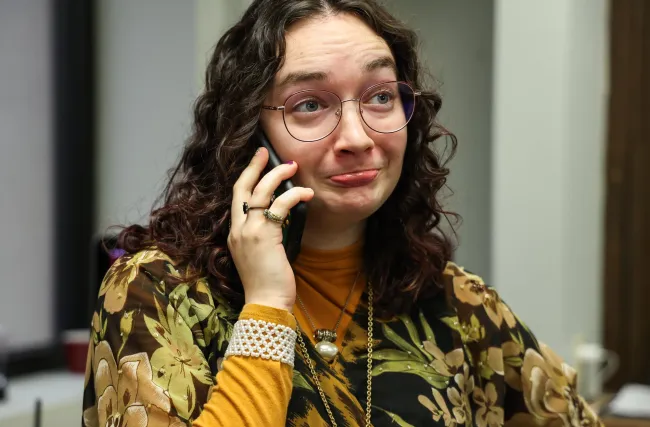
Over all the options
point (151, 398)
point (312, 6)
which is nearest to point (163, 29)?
point (312, 6)

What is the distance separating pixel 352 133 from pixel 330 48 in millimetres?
116

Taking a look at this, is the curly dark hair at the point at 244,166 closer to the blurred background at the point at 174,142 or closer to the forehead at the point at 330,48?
the forehead at the point at 330,48

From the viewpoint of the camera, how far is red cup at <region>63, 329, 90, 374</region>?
204 centimetres

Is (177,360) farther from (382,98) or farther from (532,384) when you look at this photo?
(532,384)

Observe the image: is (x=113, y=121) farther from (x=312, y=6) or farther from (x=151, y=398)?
(x=151, y=398)

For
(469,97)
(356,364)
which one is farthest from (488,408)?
(469,97)

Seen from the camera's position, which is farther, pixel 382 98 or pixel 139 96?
pixel 139 96

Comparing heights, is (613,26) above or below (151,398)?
above

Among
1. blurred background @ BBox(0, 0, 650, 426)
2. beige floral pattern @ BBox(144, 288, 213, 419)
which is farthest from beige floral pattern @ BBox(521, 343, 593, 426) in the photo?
blurred background @ BBox(0, 0, 650, 426)

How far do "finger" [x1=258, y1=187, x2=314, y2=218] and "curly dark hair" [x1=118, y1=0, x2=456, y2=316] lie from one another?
0.30ft

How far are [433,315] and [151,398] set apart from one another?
1.48ft

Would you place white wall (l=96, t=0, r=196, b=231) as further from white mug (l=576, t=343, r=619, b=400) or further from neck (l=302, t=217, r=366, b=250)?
white mug (l=576, t=343, r=619, b=400)

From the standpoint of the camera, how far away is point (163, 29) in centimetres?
202

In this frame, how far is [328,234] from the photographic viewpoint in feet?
3.76
